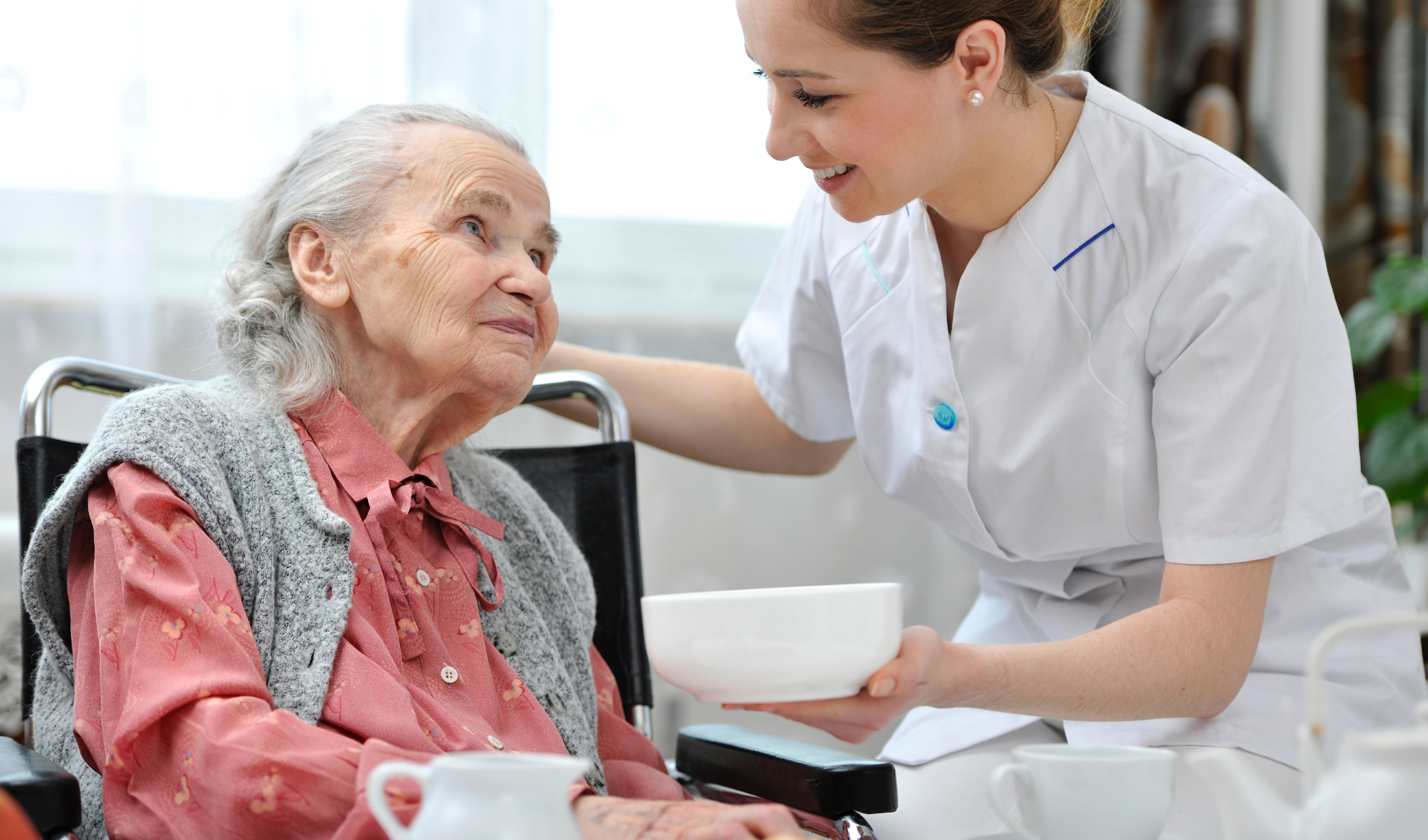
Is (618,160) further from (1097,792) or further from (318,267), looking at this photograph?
(1097,792)

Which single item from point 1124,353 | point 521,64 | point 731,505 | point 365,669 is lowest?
point 731,505

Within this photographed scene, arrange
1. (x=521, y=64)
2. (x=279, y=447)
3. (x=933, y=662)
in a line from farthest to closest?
(x=521, y=64), (x=279, y=447), (x=933, y=662)

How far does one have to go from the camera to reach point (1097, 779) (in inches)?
29.1

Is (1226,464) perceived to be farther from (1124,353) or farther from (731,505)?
(731,505)

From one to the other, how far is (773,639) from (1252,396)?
66cm

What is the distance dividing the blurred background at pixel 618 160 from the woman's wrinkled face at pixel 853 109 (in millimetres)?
339

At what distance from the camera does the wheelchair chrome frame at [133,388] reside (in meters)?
1.17

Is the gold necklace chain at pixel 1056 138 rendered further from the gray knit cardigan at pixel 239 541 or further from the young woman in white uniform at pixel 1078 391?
the gray knit cardigan at pixel 239 541

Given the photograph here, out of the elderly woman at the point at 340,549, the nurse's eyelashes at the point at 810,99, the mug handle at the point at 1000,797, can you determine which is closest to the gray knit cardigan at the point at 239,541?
the elderly woman at the point at 340,549

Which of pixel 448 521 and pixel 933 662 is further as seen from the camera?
pixel 448 521

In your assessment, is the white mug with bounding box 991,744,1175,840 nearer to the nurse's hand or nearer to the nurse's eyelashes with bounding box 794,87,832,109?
the nurse's hand

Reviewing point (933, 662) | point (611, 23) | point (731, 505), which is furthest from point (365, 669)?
point (611, 23)

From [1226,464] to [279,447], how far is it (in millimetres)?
905

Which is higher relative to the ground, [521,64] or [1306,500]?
[521,64]
